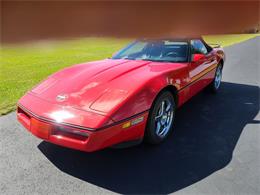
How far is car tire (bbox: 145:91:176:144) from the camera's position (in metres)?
2.67

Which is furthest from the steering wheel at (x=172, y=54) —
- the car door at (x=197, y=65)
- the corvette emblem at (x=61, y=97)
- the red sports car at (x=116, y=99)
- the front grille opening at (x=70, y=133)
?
the front grille opening at (x=70, y=133)

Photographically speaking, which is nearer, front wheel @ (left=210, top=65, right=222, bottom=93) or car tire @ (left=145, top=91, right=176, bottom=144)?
car tire @ (left=145, top=91, right=176, bottom=144)

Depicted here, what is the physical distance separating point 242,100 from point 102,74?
280cm

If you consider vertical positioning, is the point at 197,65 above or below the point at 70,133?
above

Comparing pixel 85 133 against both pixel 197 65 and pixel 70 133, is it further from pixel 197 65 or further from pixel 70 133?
pixel 197 65

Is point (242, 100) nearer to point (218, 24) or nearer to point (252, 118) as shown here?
point (252, 118)

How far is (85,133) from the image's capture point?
7.02 ft

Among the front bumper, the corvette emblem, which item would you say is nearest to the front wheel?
the front bumper

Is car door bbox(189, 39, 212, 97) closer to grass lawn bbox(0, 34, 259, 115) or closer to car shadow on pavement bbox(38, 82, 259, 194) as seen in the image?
grass lawn bbox(0, 34, 259, 115)

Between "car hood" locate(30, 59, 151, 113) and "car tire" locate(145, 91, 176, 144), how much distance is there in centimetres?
42

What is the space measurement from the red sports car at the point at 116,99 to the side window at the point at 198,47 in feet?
0.14

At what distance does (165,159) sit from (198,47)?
2319mm

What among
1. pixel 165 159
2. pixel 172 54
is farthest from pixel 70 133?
pixel 172 54

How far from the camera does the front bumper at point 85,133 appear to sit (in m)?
2.15
